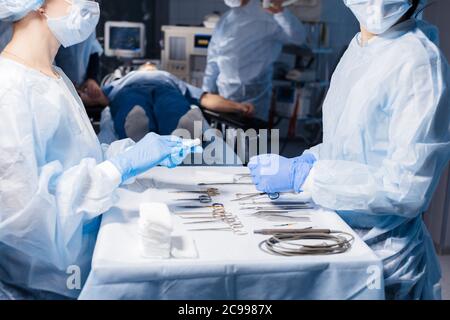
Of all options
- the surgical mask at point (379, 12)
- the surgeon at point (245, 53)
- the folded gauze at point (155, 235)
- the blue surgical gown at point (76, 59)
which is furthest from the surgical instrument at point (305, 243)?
the surgeon at point (245, 53)

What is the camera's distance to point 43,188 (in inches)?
59.1

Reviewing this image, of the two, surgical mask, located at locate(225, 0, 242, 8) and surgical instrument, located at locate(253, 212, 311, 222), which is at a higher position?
surgical mask, located at locate(225, 0, 242, 8)

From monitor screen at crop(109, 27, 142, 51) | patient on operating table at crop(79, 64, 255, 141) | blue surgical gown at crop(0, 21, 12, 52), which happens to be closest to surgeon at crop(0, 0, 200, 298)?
blue surgical gown at crop(0, 21, 12, 52)

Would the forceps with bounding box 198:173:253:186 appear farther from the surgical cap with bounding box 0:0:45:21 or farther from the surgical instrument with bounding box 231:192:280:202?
the surgical cap with bounding box 0:0:45:21

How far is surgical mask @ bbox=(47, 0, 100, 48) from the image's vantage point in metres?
1.70

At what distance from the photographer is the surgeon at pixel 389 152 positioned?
1566mm

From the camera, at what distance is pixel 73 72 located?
3742 mm

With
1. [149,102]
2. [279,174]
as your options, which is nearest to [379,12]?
[279,174]

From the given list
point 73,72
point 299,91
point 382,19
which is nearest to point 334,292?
→ point 382,19

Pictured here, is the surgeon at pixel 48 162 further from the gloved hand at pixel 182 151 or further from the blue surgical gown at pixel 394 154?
the blue surgical gown at pixel 394 154

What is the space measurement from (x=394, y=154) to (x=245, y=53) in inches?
114

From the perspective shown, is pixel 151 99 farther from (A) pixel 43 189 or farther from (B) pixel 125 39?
(A) pixel 43 189
